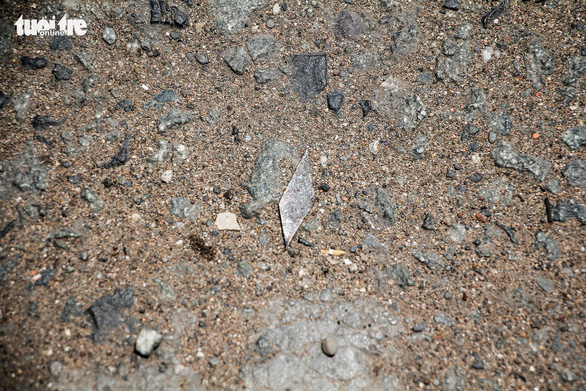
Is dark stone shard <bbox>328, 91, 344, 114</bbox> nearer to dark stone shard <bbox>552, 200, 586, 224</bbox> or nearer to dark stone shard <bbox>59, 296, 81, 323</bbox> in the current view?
dark stone shard <bbox>552, 200, 586, 224</bbox>

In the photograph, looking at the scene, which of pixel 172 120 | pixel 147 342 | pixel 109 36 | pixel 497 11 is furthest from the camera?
pixel 497 11

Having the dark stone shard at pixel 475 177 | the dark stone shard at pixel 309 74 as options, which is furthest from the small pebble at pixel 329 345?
the dark stone shard at pixel 309 74

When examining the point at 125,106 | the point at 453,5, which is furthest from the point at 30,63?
the point at 453,5

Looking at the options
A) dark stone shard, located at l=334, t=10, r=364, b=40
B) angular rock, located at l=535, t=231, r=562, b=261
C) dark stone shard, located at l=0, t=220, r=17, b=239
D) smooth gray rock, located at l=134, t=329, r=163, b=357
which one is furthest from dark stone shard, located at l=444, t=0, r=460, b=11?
dark stone shard, located at l=0, t=220, r=17, b=239

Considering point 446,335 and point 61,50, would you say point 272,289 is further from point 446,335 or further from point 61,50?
point 61,50

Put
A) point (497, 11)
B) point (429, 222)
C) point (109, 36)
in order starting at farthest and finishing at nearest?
point (497, 11) < point (109, 36) < point (429, 222)

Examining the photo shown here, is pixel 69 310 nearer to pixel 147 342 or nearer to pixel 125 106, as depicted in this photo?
pixel 147 342

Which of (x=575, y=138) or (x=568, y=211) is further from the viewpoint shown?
(x=575, y=138)
